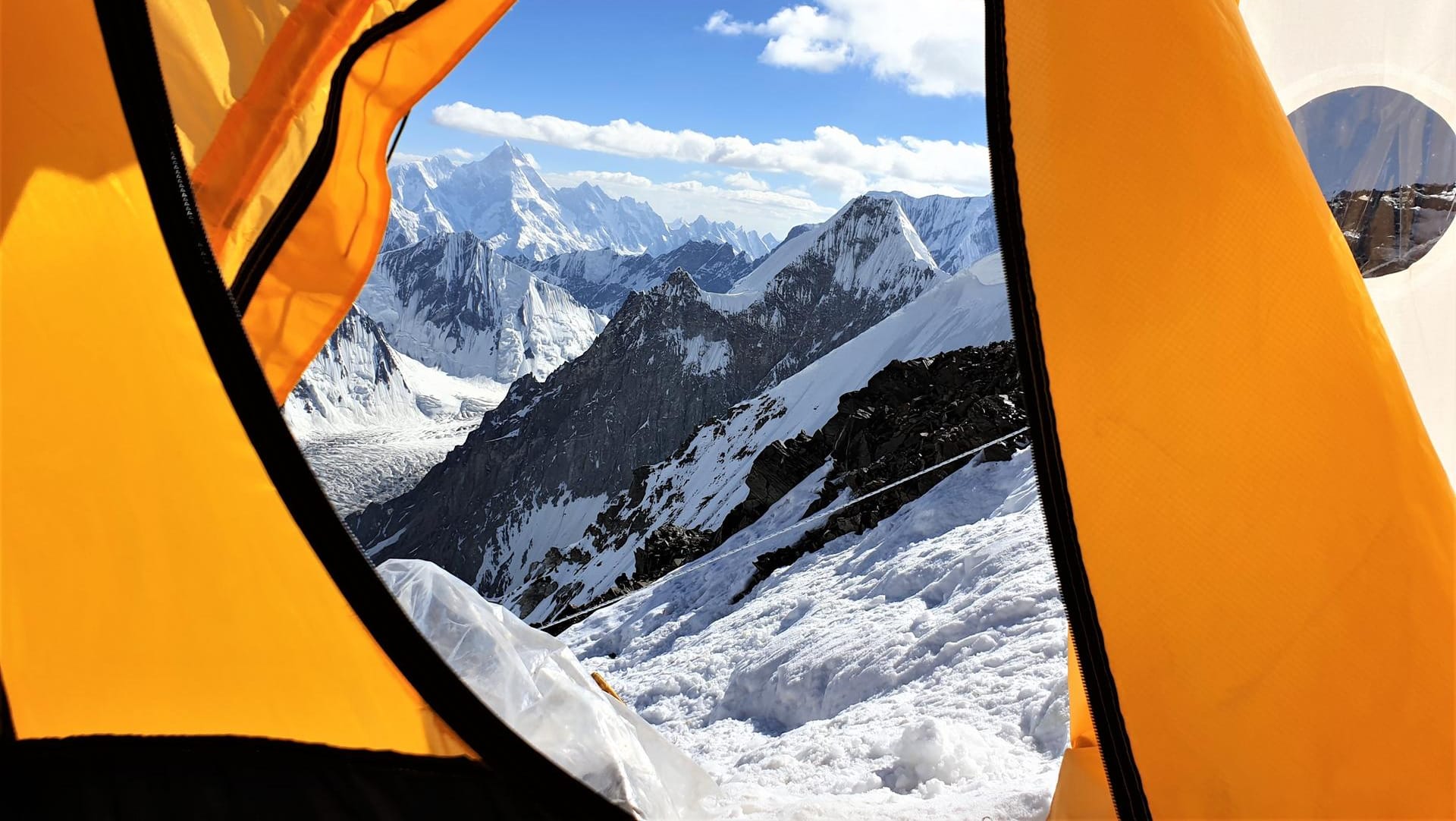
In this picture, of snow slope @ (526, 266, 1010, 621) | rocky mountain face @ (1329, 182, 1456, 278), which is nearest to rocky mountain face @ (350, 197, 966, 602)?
snow slope @ (526, 266, 1010, 621)

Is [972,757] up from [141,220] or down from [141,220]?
down

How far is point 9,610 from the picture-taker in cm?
189

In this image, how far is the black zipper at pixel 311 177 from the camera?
3881 millimetres

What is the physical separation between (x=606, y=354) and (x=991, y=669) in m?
115

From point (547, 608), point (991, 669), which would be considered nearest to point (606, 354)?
point (547, 608)

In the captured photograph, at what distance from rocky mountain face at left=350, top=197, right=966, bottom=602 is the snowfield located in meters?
92.9

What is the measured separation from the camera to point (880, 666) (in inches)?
289

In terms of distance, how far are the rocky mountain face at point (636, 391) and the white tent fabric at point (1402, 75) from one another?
103 meters

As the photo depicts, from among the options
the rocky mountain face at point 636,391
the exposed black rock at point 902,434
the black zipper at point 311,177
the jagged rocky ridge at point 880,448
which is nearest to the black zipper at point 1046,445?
the black zipper at point 311,177

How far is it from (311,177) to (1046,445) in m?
3.48

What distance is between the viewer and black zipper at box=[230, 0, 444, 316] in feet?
12.7

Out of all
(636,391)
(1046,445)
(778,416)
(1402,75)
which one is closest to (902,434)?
(1402,75)

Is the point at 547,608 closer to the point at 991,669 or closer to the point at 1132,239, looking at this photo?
the point at 991,669

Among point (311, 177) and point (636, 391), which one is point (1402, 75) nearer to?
point (311, 177)
